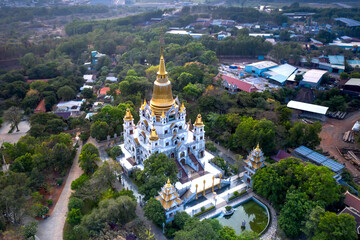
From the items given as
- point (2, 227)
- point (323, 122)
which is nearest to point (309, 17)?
point (323, 122)

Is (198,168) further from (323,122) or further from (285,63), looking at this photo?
A: (285,63)

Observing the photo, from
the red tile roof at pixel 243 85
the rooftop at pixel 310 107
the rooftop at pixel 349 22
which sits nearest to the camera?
the rooftop at pixel 310 107

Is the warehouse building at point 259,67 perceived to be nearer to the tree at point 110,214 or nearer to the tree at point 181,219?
the tree at point 181,219

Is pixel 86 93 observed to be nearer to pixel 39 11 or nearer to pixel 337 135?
pixel 337 135

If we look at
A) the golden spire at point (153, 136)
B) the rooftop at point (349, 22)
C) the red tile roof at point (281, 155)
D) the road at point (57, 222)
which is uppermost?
the golden spire at point (153, 136)

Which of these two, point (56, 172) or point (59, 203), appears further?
point (56, 172)

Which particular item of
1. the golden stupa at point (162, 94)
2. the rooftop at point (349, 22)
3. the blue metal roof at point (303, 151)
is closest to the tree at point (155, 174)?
the golden stupa at point (162, 94)

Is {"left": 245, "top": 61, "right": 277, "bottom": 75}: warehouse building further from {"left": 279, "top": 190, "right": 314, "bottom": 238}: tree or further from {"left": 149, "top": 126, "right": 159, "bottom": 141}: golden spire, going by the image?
{"left": 279, "top": 190, "right": 314, "bottom": 238}: tree
